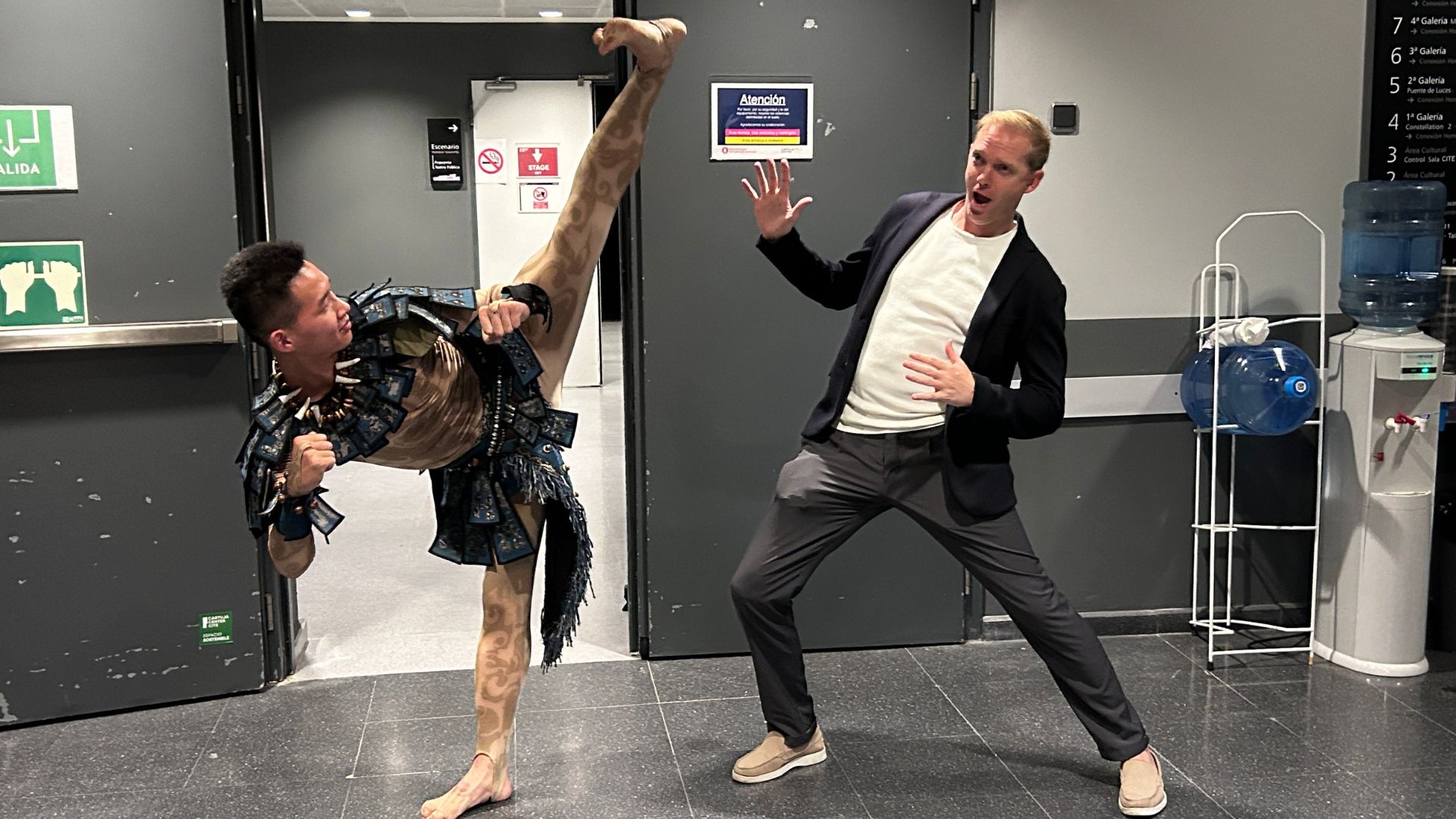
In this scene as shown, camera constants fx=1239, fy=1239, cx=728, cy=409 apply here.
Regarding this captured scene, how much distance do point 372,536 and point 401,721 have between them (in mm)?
2194

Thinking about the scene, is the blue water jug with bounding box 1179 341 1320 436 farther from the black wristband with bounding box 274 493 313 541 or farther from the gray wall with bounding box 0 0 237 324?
the gray wall with bounding box 0 0 237 324

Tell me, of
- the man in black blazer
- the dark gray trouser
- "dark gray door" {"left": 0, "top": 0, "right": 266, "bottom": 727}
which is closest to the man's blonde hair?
the man in black blazer

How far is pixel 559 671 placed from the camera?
12.5ft

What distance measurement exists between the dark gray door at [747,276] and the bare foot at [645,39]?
42.3 inches

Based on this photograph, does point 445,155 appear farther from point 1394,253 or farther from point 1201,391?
point 1394,253

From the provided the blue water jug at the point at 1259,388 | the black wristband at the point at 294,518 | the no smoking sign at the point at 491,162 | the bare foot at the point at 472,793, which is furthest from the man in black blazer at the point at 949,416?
the no smoking sign at the point at 491,162

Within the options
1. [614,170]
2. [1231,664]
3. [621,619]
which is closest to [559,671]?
[621,619]

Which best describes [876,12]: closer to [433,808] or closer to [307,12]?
[433,808]

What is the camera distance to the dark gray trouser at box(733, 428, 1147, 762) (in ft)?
9.41

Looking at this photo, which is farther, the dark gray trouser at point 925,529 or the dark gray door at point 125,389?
the dark gray door at point 125,389

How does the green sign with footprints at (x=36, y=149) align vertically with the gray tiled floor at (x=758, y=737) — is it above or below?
above

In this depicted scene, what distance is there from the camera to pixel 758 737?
10.9 ft

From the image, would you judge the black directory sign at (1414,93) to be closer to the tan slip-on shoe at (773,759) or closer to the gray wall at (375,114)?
the tan slip-on shoe at (773,759)

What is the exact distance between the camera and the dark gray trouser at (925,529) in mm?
2869
